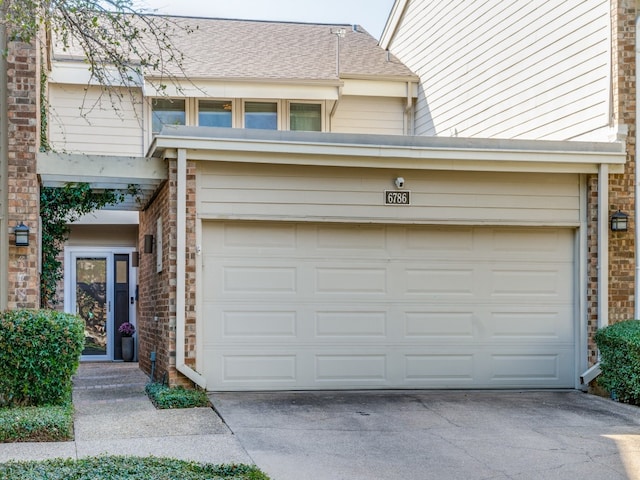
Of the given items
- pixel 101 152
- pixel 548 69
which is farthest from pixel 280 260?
pixel 101 152

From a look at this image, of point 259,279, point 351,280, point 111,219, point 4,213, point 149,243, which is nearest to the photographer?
point 4,213

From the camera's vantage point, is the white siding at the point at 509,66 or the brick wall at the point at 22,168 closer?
the brick wall at the point at 22,168

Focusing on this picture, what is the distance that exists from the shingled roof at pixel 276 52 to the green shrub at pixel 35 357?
7.15 m

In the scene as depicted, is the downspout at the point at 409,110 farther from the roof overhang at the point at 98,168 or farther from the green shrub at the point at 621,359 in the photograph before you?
the roof overhang at the point at 98,168

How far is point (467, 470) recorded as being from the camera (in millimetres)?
6375

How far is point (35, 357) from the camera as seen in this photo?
8117mm

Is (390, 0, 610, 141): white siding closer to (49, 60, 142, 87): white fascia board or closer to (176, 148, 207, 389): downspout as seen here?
(176, 148, 207, 389): downspout

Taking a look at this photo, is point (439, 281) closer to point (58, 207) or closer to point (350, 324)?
point (350, 324)

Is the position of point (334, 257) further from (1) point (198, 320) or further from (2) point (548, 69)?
(2) point (548, 69)

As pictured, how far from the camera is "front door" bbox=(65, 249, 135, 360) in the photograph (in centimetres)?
1565

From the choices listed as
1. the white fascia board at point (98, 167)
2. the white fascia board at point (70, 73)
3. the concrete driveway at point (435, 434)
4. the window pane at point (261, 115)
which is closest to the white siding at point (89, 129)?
the white fascia board at point (70, 73)

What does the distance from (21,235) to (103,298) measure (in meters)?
6.43

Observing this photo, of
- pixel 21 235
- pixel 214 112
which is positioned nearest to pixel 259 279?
pixel 21 235

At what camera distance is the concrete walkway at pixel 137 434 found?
657 centimetres
